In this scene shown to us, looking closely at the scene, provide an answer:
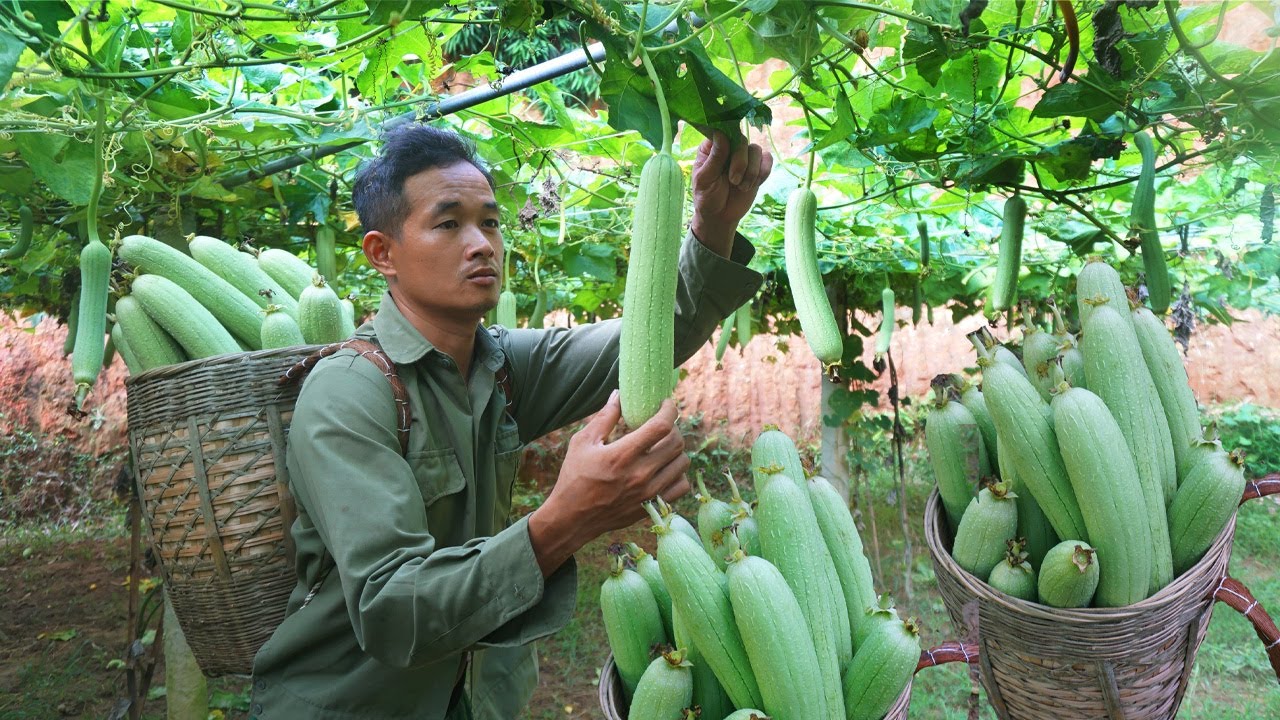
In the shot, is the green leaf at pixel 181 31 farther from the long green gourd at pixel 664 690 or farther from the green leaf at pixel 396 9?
the long green gourd at pixel 664 690

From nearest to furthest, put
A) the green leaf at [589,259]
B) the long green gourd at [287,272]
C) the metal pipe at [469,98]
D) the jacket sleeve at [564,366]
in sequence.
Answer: the metal pipe at [469,98] → the jacket sleeve at [564,366] → the long green gourd at [287,272] → the green leaf at [589,259]

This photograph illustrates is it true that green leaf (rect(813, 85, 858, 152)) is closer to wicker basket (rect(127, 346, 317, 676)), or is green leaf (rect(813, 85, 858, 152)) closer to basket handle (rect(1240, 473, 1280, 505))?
basket handle (rect(1240, 473, 1280, 505))

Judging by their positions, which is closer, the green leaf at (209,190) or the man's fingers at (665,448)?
the man's fingers at (665,448)

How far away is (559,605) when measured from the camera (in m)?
1.73

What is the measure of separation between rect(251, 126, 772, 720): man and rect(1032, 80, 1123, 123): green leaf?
2.36 feet

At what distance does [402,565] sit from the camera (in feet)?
5.33

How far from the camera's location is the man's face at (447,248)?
6.91 feet

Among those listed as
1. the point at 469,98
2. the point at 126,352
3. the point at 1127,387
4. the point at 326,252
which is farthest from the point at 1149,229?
the point at 326,252

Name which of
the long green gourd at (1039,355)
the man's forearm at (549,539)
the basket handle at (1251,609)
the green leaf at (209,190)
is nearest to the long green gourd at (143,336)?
the green leaf at (209,190)

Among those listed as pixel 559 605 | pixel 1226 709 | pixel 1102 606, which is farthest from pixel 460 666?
pixel 1226 709

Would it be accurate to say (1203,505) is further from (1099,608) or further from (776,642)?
(776,642)

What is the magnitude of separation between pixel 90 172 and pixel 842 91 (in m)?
2.44

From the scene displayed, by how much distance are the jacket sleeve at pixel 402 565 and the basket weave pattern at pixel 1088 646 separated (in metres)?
0.84

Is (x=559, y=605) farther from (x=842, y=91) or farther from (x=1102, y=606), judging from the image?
(x=842, y=91)
